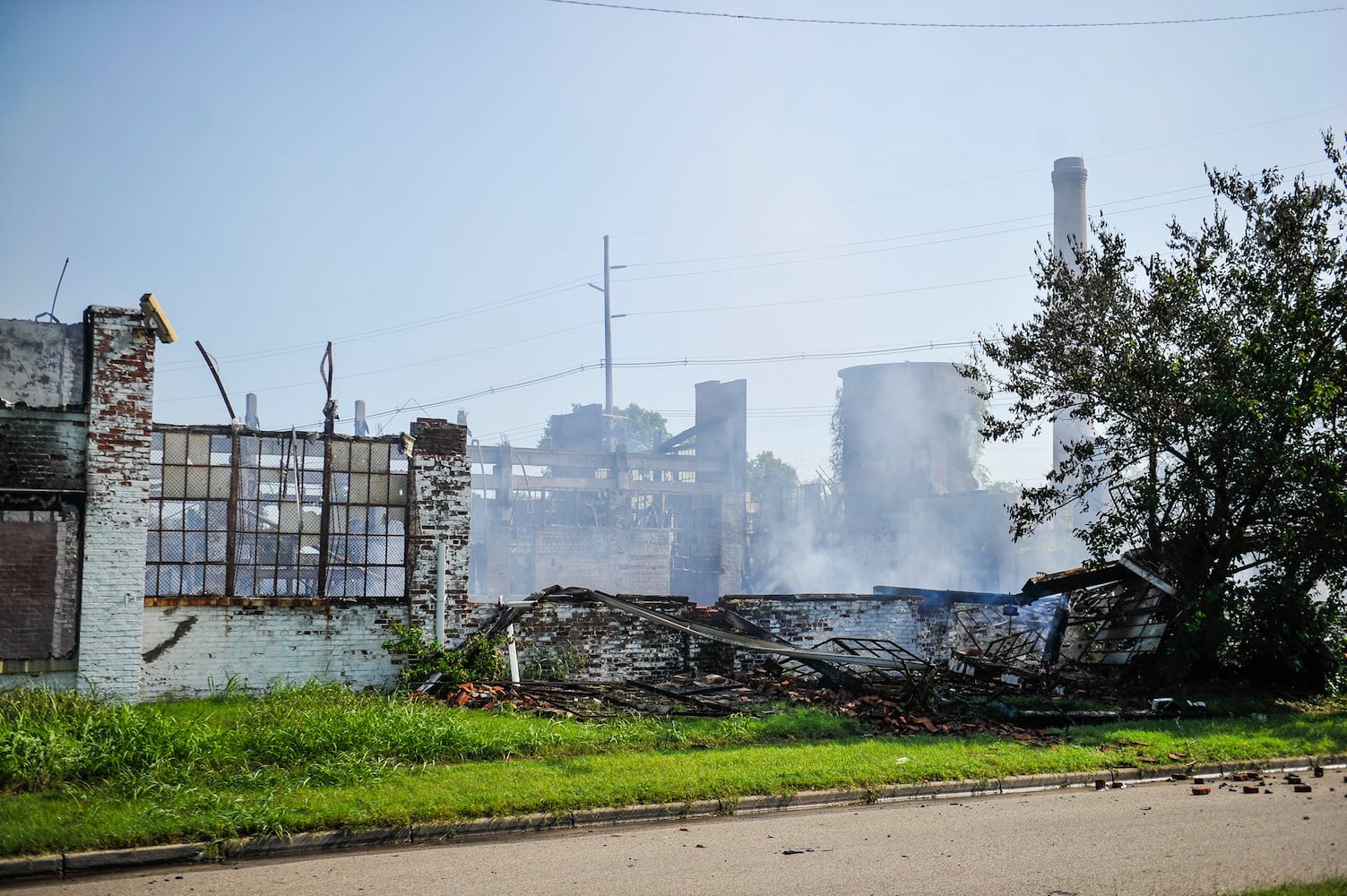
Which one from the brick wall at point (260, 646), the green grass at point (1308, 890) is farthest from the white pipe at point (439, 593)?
the green grass at point (1308, 890)

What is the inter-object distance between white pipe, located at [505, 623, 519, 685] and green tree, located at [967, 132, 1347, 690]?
851 centimetres

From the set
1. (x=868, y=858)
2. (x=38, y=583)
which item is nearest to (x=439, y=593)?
(x=38, y=583)

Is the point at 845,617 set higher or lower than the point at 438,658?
higher

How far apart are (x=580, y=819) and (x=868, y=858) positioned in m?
2.31

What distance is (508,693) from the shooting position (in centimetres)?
1270

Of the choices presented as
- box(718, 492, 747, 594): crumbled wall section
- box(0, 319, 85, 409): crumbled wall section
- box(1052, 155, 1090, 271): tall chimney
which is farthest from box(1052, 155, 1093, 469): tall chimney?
box(0, 319, 85, 409): crumbled wall section

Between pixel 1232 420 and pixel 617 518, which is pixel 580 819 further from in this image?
pixel 617 518

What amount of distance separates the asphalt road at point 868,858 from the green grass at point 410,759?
498 millimetres

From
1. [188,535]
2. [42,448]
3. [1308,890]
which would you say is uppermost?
[42,448]

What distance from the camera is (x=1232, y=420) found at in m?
13.5

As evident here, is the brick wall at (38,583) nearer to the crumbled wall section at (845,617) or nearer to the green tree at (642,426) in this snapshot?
the crumbled wall section at (845,617)

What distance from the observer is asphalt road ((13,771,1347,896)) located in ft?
19.6

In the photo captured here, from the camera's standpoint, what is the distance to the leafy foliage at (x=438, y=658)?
44.3 ft

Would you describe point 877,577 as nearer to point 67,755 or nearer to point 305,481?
point 305,481
